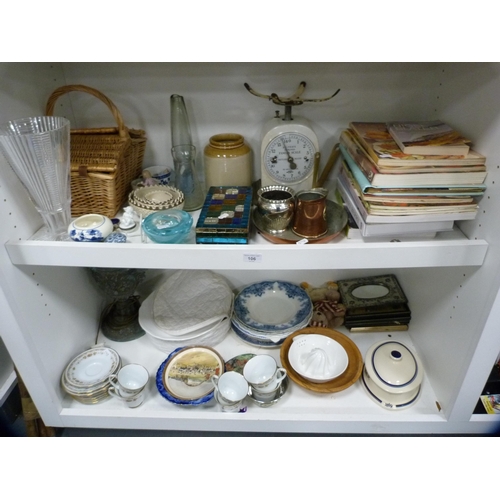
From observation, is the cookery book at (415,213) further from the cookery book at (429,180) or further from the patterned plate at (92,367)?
the patterned plate at (92,367)

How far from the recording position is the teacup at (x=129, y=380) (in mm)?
891

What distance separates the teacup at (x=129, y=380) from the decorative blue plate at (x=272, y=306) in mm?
277

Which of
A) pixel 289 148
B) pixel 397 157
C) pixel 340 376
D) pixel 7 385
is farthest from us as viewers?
pixel 7 385

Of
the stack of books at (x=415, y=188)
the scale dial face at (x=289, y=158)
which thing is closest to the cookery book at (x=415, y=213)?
the stack of books at (x=415, y=188)

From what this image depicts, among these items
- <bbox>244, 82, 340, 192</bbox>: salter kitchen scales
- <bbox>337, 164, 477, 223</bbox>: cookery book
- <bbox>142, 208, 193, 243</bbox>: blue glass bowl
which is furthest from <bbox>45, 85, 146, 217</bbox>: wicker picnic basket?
<bbox>337, 164, 477, 223</bbox>: cookery book

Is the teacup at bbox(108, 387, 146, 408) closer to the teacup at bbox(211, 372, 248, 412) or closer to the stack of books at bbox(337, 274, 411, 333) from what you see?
the teacup at bbox(211, 372, 248, 412)

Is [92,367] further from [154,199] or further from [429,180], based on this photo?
[429,180]

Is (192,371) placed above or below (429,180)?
below

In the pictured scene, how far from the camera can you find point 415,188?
0.69 m

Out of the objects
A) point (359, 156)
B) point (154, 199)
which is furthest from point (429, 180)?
point (154, 199)

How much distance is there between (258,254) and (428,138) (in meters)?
0.38

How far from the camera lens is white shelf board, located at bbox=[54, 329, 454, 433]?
87 cm

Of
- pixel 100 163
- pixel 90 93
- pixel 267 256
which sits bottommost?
pixel 267 256

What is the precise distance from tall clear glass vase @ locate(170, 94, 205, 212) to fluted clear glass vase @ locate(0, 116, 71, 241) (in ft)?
0.75
